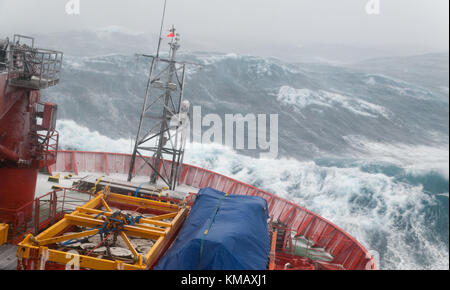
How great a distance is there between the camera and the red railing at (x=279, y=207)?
13.7 metres

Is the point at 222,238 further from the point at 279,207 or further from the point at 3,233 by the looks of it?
the point at 279,207

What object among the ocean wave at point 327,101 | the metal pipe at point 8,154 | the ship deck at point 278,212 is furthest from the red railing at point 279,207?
the ocean wave at point 327,101

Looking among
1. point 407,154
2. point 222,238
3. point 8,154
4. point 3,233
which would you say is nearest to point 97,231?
point 3,233

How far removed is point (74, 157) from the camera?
19.9 metres

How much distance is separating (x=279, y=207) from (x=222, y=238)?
1029 centimetres

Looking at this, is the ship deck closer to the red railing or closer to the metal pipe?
the red railing

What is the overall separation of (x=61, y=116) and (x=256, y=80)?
34.0 meters

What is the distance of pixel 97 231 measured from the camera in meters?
8.94

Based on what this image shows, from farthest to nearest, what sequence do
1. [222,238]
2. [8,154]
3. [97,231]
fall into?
1. [8,154]
2. [97,231]
3. [222,238]

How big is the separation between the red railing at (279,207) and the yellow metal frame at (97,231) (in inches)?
182

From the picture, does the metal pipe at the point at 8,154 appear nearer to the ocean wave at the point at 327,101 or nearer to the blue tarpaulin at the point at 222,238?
the blue tarpaulin at the point at 222,238

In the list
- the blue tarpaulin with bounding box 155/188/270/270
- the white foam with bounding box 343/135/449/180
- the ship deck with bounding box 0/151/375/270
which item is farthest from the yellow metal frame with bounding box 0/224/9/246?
the white foam with bounding box 343/135/449/180
